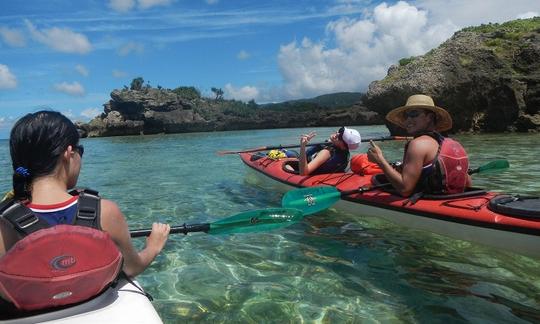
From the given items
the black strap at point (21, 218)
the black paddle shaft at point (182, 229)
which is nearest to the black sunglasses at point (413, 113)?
the black paddle shaft at point (182, 229)

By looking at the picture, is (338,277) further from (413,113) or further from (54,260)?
(54,260)

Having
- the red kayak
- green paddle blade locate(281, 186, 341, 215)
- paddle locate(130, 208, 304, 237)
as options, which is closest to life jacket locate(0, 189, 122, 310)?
paddle locate(130, 208, 304, 237)

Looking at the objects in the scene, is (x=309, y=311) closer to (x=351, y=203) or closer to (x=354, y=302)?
(x=354, y=302)

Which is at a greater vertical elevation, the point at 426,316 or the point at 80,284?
the point at 80,284

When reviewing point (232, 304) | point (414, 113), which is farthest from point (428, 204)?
point (232, 304)

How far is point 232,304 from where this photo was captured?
389 cm

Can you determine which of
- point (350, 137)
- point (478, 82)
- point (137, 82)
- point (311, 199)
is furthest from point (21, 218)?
point (137, 82)

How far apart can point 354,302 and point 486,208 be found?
196cm

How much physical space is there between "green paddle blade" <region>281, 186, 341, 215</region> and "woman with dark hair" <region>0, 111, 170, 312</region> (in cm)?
345

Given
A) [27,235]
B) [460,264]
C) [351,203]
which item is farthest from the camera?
[351,203]

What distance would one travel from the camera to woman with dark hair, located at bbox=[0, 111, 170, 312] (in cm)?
213

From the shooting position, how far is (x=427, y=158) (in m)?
5.07

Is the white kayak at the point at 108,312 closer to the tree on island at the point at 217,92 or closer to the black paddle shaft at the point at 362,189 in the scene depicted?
the black paddle shaft at the point at 362,189

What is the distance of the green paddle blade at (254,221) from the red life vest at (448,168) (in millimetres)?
1786
